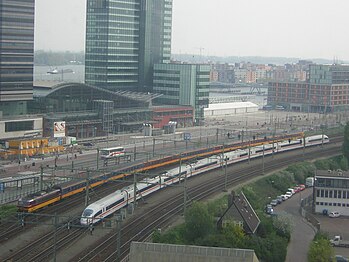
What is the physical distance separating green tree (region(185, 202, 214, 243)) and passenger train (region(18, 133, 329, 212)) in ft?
14.1

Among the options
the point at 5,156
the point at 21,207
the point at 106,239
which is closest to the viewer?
the point at 106,239

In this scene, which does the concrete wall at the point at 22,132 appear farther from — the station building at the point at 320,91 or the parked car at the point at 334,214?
the station building at the point at 320,91

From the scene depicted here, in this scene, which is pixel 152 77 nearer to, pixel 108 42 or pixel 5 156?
pixel 108 42

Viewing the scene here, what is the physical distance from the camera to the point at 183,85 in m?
47.3

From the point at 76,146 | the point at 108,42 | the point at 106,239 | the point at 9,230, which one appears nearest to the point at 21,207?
the point at 9,230

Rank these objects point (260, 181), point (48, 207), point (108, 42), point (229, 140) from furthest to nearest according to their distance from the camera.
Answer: point (108, 42)
point (229, 140)
point (260, 181)
point (48, 207)

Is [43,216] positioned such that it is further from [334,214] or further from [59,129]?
[59,129]

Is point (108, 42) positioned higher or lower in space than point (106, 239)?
higher

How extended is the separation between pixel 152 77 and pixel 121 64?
2.57 metres

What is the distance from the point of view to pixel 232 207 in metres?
18.8

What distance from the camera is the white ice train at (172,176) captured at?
19.5 meters

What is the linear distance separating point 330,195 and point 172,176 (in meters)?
5.60

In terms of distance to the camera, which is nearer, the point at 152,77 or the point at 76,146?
the point at 76,146

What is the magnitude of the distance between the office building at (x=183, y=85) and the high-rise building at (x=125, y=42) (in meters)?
1.01
